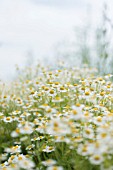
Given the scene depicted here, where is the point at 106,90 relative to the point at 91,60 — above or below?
above

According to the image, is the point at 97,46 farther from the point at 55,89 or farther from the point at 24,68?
the point at 55,89

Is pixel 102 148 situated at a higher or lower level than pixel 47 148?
higher

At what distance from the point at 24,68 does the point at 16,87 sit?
2.15 feet

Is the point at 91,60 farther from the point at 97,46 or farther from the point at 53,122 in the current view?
the point at 53,122

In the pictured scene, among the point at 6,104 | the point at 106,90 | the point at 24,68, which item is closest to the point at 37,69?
the point at 24,68

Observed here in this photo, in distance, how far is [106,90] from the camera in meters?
3.16

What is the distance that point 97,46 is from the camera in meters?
7.80

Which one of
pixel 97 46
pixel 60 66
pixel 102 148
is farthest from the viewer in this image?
pixel 97 46

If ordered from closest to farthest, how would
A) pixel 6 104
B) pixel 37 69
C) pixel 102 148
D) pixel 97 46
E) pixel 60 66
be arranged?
pixel 102 148 → pixel 6 104 → pixel 60 66 → pixel 37 69 → pixel 97 46

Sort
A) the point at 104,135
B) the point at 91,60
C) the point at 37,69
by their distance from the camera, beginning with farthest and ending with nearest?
the point at 91,60 → the point at 37,69 → the point at 104,135

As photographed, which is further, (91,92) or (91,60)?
(91,60)

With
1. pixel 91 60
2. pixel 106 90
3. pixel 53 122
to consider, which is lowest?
pixel 91 60

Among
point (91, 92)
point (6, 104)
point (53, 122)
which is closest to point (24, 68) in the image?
point (6, 104)

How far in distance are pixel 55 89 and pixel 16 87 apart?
2.30 meters
